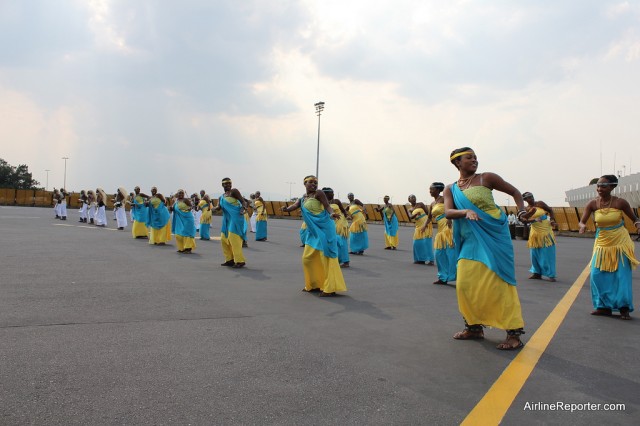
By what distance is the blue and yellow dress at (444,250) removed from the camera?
33.6 feet

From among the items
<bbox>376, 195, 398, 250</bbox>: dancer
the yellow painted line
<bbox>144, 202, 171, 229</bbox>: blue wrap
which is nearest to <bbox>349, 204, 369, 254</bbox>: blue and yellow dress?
<bbox>376, 195, 398, 250</bbox>: dancer

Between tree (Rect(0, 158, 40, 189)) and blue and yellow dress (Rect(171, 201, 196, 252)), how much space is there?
8522 cm

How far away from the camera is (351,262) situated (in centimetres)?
1431

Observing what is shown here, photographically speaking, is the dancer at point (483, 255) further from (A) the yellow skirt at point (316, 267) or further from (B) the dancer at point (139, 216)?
(B) the dancer at point (139, 216)

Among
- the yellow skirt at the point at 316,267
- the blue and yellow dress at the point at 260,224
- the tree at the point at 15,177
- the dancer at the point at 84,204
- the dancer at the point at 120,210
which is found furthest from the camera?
the tree at the point at 15,177

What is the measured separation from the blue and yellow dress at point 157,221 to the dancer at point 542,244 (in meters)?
11.8

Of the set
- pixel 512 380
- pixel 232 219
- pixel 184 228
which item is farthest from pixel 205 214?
pixel 512 380

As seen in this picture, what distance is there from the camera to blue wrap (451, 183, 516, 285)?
531 centimetres

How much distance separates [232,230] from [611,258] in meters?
7.85

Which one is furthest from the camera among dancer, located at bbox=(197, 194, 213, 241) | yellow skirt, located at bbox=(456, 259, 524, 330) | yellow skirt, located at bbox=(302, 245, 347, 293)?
dancer, located at bbox=(197, 194, 213, 241)

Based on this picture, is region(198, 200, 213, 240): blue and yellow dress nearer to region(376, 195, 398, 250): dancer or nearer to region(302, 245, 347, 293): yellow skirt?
region(376, 195, 398, 250): dancer

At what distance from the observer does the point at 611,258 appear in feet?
24.0

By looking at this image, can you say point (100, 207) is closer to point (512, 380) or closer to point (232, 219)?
point (232, 219)

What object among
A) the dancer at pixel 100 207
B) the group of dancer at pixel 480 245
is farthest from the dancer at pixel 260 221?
the dancer at pixel 100 207
